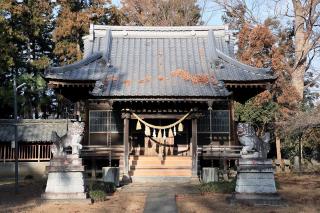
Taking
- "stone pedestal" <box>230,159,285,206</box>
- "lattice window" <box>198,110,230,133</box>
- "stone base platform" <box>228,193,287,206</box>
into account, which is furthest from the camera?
"lattice window" <box>198,110,230,133</box>

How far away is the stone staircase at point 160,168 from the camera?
21500 mm

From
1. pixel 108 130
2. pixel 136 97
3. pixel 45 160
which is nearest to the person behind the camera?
pixel 136 97

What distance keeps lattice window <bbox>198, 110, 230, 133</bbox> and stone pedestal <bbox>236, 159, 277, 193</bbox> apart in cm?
897

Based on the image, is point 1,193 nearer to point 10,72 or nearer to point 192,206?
point 192,206

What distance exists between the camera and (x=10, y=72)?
41.0 m

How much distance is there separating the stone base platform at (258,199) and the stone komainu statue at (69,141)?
18.1ft

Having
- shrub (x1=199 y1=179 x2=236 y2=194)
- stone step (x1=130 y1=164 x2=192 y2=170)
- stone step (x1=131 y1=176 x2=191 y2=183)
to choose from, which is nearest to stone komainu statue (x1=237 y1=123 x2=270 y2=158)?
shrub (x1=199 y1=179 x2=236 y2=194)

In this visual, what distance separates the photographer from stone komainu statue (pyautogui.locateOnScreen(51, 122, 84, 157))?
51.1 ft

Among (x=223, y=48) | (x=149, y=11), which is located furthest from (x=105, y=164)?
(x=149, y=11)

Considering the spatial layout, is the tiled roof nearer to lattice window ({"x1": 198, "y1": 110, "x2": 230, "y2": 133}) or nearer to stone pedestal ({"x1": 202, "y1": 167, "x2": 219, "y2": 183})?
lattice window ({"x1": 198, "y1": 110, "x2": 230, "y2": 133})

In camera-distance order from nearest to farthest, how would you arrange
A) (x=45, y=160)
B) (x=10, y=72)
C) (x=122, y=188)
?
1. (x=122, y=188)
2. (x=45, y=160)
3. (x=10, y=72)

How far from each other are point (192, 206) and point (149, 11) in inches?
1335

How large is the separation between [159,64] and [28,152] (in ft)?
49.9

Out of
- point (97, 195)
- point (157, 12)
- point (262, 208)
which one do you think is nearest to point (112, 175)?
point (97, 195)
